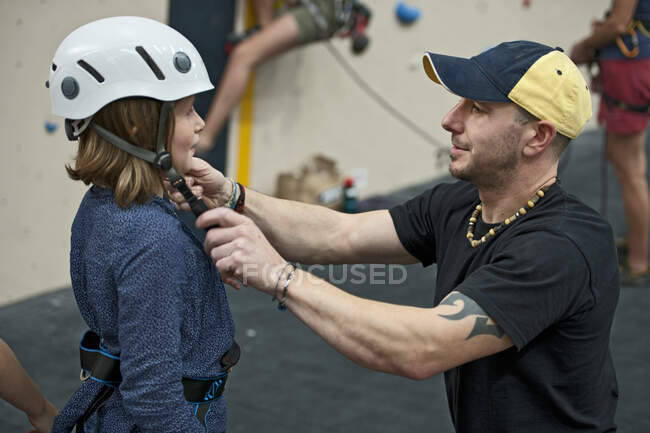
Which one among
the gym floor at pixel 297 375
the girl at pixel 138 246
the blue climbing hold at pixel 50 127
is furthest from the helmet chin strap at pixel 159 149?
the blue climbing hold at pixel 50 127

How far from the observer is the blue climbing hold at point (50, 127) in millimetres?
3947

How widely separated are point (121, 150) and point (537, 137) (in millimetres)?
1042

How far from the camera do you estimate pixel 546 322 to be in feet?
6.07

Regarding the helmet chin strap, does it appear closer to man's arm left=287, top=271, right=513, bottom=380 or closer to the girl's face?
the girl's face

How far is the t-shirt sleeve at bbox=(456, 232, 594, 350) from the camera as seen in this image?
71.9 inches

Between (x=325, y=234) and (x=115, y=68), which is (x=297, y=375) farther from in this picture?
(x=115, y=68)

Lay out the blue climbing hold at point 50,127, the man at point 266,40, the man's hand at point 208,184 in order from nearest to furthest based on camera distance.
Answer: the man's hand at point 208,184, the blue climbing hold at point 50,127, the man at point 266,40

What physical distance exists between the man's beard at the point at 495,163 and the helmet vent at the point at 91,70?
0.90 m

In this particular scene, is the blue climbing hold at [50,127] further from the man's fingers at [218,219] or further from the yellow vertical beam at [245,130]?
the man's fingers at [218,219]

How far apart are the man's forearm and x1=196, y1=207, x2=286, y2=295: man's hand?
0.59 metres

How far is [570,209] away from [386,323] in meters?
0.57

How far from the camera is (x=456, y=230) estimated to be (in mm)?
2246

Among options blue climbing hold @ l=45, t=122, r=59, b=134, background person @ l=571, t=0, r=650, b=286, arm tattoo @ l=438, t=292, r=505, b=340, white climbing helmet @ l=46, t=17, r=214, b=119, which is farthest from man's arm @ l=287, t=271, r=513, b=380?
background person @ l=571, t=0, r=650, b=286

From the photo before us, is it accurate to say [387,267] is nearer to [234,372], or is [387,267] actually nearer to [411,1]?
[234,372]
